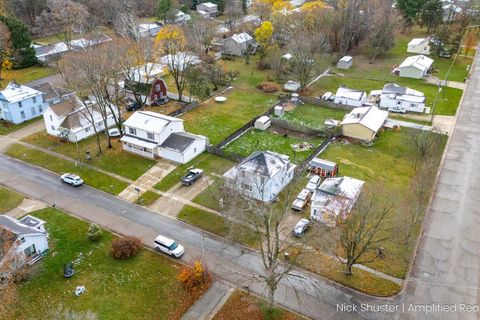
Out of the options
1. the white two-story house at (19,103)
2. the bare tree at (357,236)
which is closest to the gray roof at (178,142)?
the bare tree at (357,236)

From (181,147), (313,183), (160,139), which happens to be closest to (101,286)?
(181,147)

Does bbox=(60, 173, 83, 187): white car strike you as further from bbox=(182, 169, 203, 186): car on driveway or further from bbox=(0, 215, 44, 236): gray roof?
bbox=(182, 169, 203, 186): car on driveway

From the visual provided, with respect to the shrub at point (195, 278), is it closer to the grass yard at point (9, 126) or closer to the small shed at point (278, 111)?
the small shed at point (278, 111)

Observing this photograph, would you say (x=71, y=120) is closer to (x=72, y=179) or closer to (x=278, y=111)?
(x=72, y=179)

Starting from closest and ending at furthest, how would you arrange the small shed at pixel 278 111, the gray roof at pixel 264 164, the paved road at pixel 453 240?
the paved road at pixel 453 240
the gray roof at pixel 264 164
the small shed at pixel 278 111

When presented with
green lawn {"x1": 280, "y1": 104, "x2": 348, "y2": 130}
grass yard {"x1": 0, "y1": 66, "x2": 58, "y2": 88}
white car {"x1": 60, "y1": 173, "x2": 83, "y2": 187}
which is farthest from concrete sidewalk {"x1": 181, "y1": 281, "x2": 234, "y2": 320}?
grass yard {"x1": 0, "y1": 66, "x2": 58, "y2": 88}

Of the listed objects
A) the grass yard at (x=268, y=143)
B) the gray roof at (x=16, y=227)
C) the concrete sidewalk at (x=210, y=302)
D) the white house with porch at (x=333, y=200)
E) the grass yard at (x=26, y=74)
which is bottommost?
the concrete sidewalk at (x=210, y=302)

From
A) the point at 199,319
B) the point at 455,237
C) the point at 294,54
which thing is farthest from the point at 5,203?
the point at 294,54
